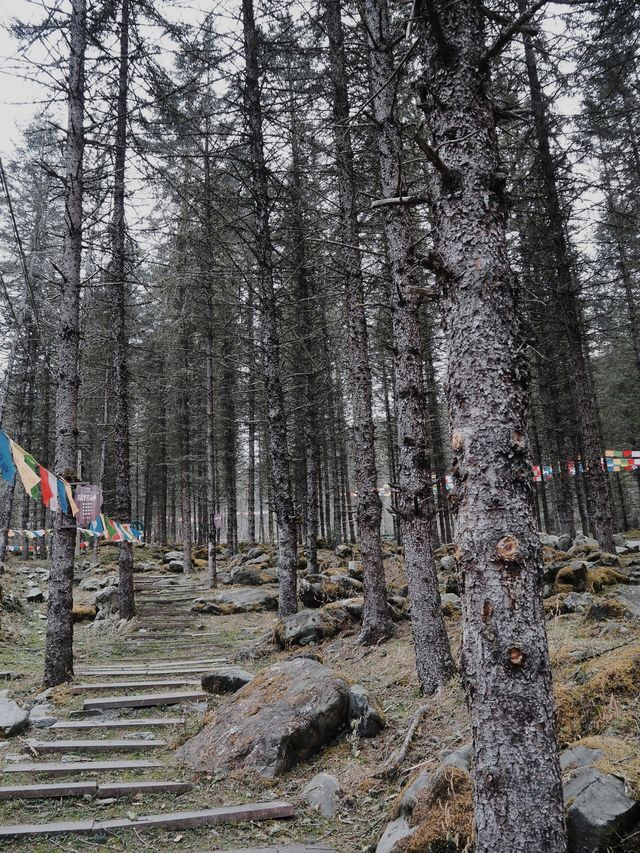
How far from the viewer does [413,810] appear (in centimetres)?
347

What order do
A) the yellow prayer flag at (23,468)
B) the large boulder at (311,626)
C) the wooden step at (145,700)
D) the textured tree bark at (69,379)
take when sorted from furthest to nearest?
the large boulder at (311,626) → the textured tree bark at (69,379) → the wooden step at (145,700) → the yellow prayer flag at (23,468)

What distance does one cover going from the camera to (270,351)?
36.4 ft

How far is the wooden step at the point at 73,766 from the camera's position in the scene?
5016 mm

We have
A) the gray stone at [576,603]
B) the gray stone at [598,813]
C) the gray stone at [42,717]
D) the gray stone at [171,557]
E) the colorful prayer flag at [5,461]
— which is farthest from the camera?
the gray stone at [171,557]

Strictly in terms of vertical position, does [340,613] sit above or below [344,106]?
below

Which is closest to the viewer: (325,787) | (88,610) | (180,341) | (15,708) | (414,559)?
(325,787)

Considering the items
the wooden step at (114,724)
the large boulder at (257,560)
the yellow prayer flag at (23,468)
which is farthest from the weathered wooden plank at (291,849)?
the large boulder at (257,560)

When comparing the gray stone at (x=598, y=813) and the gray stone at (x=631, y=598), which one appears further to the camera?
the gray stone at (x=631, y=598)

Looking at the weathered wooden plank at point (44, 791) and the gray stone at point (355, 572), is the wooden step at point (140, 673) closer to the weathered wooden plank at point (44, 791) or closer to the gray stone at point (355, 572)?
the weathered wooden plank at point (44, 791)

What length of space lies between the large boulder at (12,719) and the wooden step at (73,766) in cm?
103

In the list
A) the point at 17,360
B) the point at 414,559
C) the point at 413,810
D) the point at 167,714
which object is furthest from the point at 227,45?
the point at 17,360

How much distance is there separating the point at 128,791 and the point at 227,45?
13174mm

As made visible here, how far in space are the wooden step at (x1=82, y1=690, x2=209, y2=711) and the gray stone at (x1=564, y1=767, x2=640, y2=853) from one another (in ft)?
18.1

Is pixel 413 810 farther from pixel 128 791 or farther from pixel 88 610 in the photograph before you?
pixel 88 610
